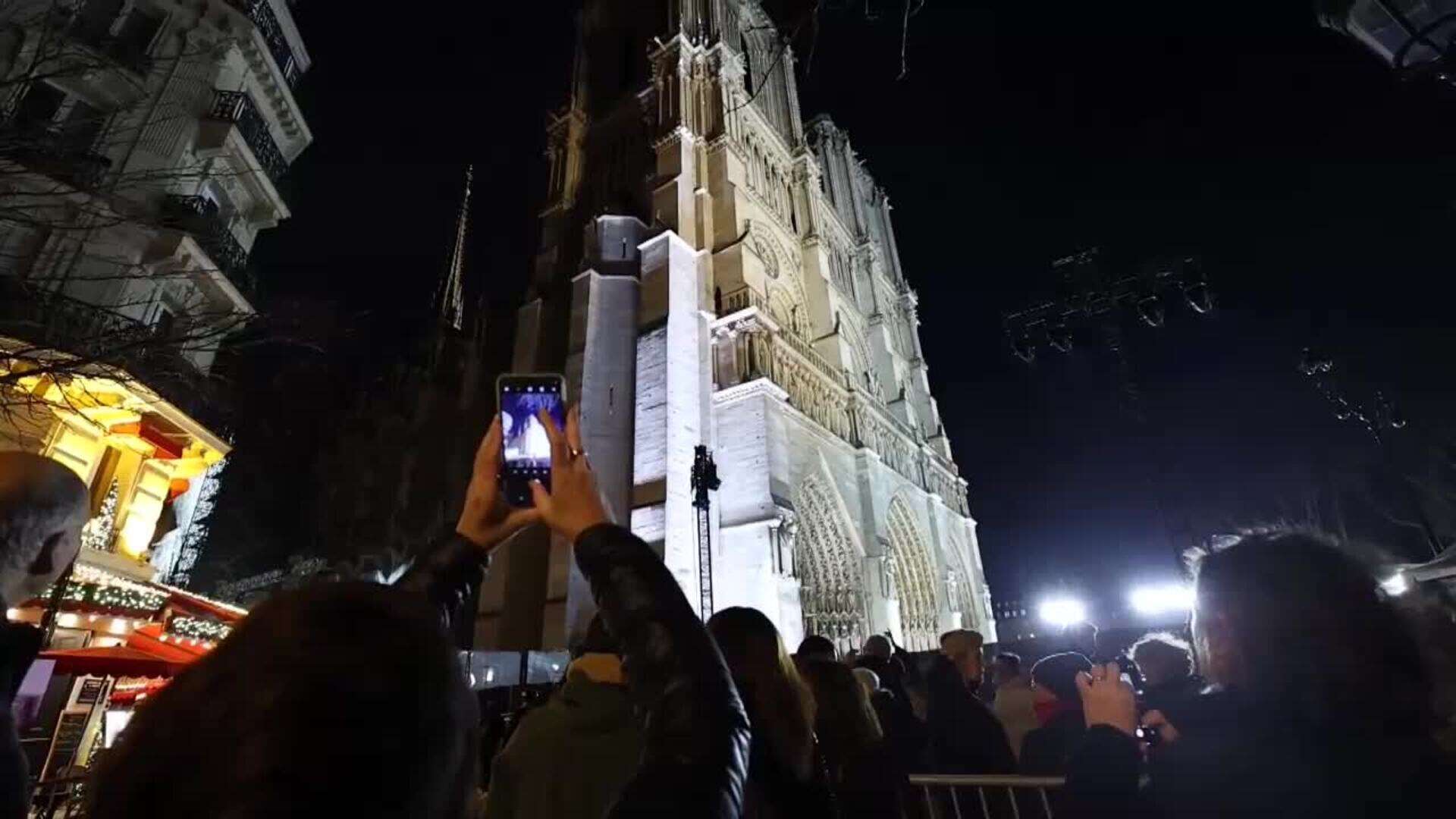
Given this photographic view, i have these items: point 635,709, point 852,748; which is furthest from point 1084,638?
point 635,709

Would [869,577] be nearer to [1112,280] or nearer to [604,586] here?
[1112,280]

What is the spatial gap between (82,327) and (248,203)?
607cm

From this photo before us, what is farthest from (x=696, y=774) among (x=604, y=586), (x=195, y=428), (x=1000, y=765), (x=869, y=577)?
(x=869, y=577)

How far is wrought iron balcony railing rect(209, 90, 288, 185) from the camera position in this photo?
1207 cm

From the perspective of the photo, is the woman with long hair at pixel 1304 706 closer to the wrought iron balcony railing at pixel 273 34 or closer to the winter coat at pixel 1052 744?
the winter coat at pixel 1052 744

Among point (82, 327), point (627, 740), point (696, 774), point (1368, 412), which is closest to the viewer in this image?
point (696, 774)

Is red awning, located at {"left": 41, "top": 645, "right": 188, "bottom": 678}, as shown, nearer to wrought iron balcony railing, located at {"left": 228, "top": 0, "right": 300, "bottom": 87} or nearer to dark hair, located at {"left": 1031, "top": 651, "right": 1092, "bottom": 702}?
dark hair, located at {"left": 1031, "top": 651, "right": 1092, "bottom": 702}

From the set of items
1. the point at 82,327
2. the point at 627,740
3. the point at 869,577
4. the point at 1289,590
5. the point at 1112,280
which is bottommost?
the point at 627,740

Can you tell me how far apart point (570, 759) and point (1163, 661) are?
3.69 meters

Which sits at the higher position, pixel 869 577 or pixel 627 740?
pixel 869 577

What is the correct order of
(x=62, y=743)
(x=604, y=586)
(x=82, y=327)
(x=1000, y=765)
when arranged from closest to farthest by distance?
(x=604, y=586)
(x=1000, y=765)
(x=62, y=743)
(x=82, y=327)

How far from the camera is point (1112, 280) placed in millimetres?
10773

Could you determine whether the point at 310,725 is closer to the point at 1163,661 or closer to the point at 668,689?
the point at 668,689

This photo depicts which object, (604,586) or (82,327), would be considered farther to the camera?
(82,327)
